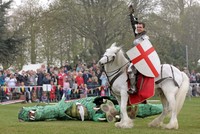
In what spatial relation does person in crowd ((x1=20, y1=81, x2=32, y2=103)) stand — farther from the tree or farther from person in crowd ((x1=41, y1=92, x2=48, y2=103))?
the tree

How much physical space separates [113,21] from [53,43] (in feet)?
31.2

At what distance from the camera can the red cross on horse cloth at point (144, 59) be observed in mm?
11523

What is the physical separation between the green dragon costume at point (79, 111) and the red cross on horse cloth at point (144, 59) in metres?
2.24

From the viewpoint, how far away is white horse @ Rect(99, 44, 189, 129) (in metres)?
11.5

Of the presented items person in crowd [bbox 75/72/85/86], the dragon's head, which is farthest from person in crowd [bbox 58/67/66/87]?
the dragon's head

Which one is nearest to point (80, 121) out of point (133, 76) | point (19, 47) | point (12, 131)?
point (133, 76)

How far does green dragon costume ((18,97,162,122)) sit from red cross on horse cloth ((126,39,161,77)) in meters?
2.24

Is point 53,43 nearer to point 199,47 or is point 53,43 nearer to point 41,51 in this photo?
point 41,51

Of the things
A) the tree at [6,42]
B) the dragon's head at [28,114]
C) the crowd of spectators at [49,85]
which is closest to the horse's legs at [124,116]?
the dragon's head at [28,114]

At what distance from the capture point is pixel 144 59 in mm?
11578

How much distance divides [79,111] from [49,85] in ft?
43.2

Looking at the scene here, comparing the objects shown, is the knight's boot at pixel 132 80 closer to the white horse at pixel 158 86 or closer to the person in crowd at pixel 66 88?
the white horse at pixel 158 86

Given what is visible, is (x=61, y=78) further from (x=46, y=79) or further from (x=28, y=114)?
(x=28, y=114)

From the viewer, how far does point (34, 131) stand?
10.3 m
